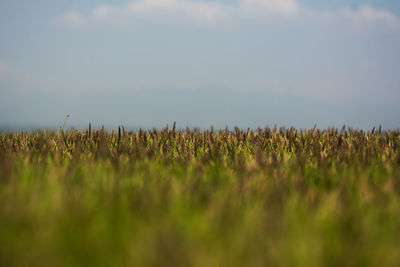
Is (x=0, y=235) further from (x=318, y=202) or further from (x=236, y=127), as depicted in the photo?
(x=236, y=127)

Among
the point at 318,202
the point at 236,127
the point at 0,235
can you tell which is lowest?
the point at 0,235

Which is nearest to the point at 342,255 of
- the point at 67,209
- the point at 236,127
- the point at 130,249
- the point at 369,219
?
the point at 369,219

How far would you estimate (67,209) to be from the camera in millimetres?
1825

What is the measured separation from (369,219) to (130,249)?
3.79ft

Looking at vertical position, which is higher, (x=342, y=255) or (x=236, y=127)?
(x=236, y=127)

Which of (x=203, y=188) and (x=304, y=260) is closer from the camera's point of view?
(x=304, y=260)

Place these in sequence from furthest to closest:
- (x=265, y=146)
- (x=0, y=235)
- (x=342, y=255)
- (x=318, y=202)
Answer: (x=265, y=146) < (x=318, y=202) < (x=0, y=235) < (x=342, y=255)

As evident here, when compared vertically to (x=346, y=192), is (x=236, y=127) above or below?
above

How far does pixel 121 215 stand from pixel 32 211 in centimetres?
39

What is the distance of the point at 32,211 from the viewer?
5.83 ft

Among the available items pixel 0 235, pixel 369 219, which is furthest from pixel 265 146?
pixel 0 235

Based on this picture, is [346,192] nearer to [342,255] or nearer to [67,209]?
[342,255]

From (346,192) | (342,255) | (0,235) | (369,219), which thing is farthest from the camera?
(346,192)

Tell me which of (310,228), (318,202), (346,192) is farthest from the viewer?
(346,192)
